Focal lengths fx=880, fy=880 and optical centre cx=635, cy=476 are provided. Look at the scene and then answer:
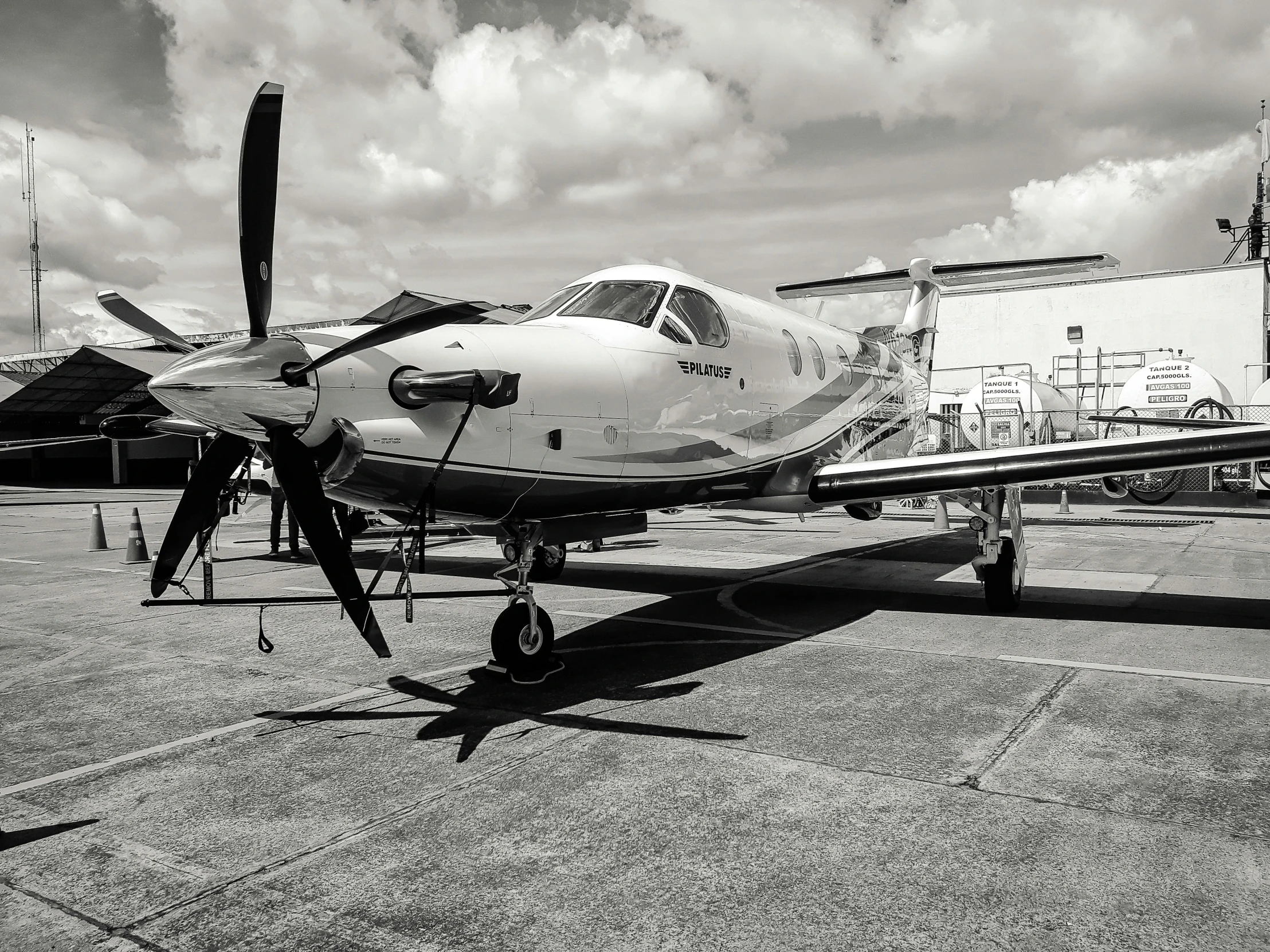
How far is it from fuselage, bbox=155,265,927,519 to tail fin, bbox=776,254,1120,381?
4.74 meters

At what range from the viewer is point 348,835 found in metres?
4.21

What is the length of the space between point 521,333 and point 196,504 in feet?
8.26

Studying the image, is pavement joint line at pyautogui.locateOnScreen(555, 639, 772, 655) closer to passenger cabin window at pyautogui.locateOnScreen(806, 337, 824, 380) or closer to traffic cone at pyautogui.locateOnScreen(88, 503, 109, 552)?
passenger cabin window at pyautogui.locateOnScreen(806, 337, 824, 380)

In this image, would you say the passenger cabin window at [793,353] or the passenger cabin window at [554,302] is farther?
the passenger cabin window at [793,353]

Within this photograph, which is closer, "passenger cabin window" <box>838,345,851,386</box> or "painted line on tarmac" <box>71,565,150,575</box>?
"passenger cabin window" <box>838,345,851,386</box>

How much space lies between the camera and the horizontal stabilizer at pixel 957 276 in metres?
13.6

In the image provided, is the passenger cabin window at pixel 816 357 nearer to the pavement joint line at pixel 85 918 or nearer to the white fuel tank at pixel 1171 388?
the pavement joint line at pixel 85 918

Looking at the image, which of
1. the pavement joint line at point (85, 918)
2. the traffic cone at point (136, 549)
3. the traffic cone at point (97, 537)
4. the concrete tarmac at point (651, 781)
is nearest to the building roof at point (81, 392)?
the traffic cone at point (97, 537)

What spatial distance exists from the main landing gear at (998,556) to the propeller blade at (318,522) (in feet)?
22.0

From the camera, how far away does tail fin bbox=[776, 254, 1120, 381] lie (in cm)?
1424

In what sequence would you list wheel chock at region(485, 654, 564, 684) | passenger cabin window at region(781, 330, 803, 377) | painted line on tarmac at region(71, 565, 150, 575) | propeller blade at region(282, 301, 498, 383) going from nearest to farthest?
propeller blade at region(282, 301, 498, 383) → wheel chock at region(485, 654, 564, 684) → passenger cabin window at region(781, 330, 803, 377) → painted line on tarmac at region(71, 565, 150, 575)

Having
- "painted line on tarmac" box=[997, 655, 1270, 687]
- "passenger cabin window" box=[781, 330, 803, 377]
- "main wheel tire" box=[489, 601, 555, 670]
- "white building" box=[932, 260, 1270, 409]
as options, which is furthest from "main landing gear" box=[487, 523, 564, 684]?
"white building" box=[932, 260, 1270, 409]

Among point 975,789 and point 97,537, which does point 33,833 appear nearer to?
point 975,789

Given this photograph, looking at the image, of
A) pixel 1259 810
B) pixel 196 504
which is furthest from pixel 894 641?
pixel 196 504
